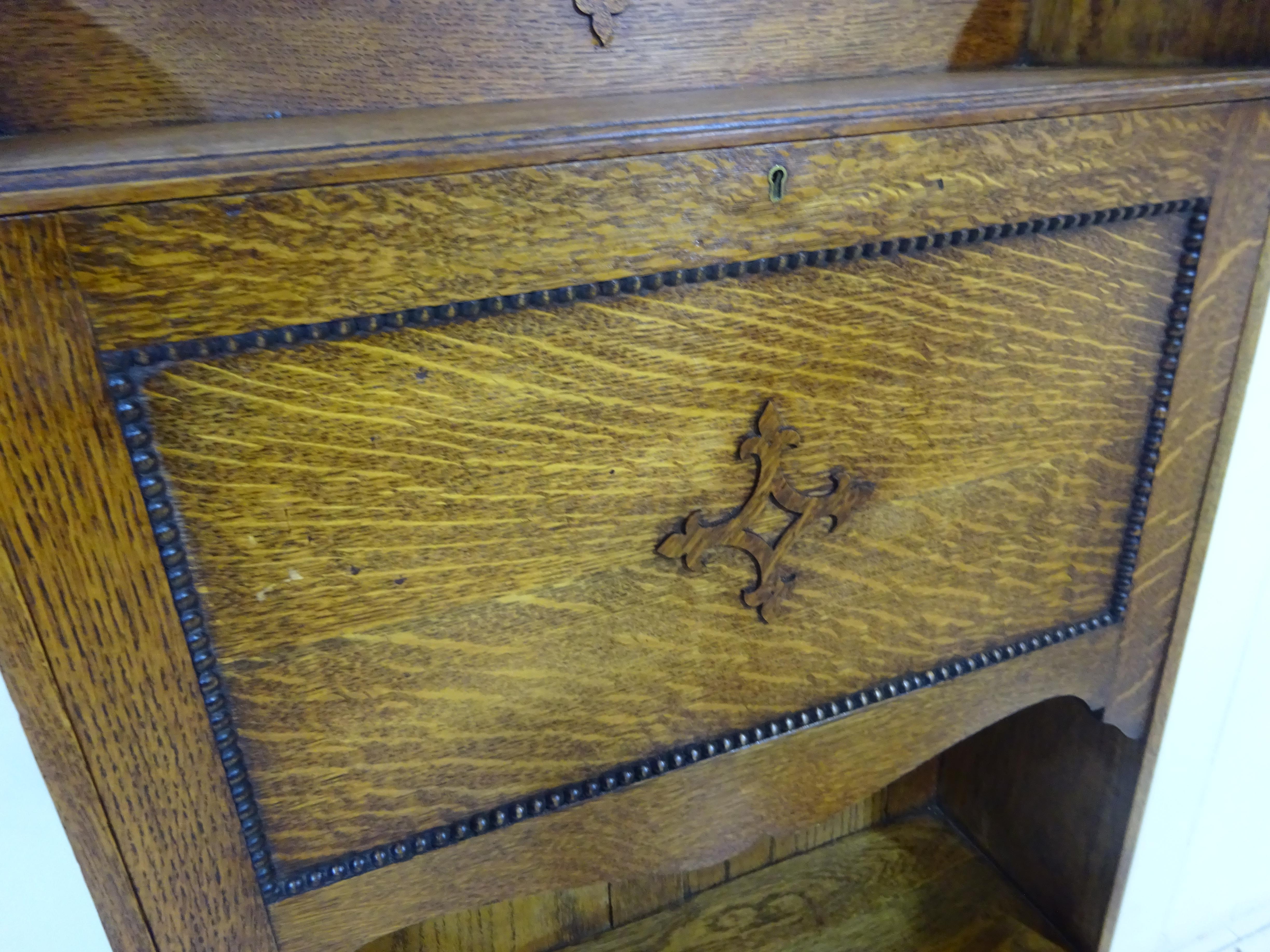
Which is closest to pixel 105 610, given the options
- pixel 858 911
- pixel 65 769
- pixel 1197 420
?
pixel 65 769

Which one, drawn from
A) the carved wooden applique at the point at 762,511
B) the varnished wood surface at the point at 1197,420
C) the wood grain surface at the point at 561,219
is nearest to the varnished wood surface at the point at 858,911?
the varnished wood surface at the point at 1197,420

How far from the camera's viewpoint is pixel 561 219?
409 millimetres

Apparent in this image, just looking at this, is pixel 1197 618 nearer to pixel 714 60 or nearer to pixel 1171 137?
pixel 1171 137

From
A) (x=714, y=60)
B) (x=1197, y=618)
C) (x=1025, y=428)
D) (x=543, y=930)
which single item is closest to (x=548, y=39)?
(x=714, y=60)

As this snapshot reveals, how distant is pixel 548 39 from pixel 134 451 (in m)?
0.36

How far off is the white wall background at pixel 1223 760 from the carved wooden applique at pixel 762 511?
1.13 feet

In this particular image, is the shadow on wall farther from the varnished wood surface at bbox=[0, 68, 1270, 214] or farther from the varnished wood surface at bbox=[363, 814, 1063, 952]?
the varnished wood surface at bbox=[363, 814, 1063, 952]

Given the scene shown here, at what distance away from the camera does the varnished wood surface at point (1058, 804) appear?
0.80 metres

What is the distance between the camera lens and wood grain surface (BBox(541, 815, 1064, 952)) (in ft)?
2.98

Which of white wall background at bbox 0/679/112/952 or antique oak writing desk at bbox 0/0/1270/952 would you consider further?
white wall background at bbox 0/679/112/952

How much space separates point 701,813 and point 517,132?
42 cm

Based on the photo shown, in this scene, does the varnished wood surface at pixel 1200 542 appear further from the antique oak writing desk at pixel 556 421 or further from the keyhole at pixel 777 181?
the keyhole at pixel 777 181

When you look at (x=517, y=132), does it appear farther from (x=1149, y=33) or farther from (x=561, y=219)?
(x=1149, y=33)

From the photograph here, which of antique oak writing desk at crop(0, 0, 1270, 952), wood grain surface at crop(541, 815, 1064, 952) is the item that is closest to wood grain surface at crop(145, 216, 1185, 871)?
antique oak writing desk at crop(0, 0, 1270, 952)
